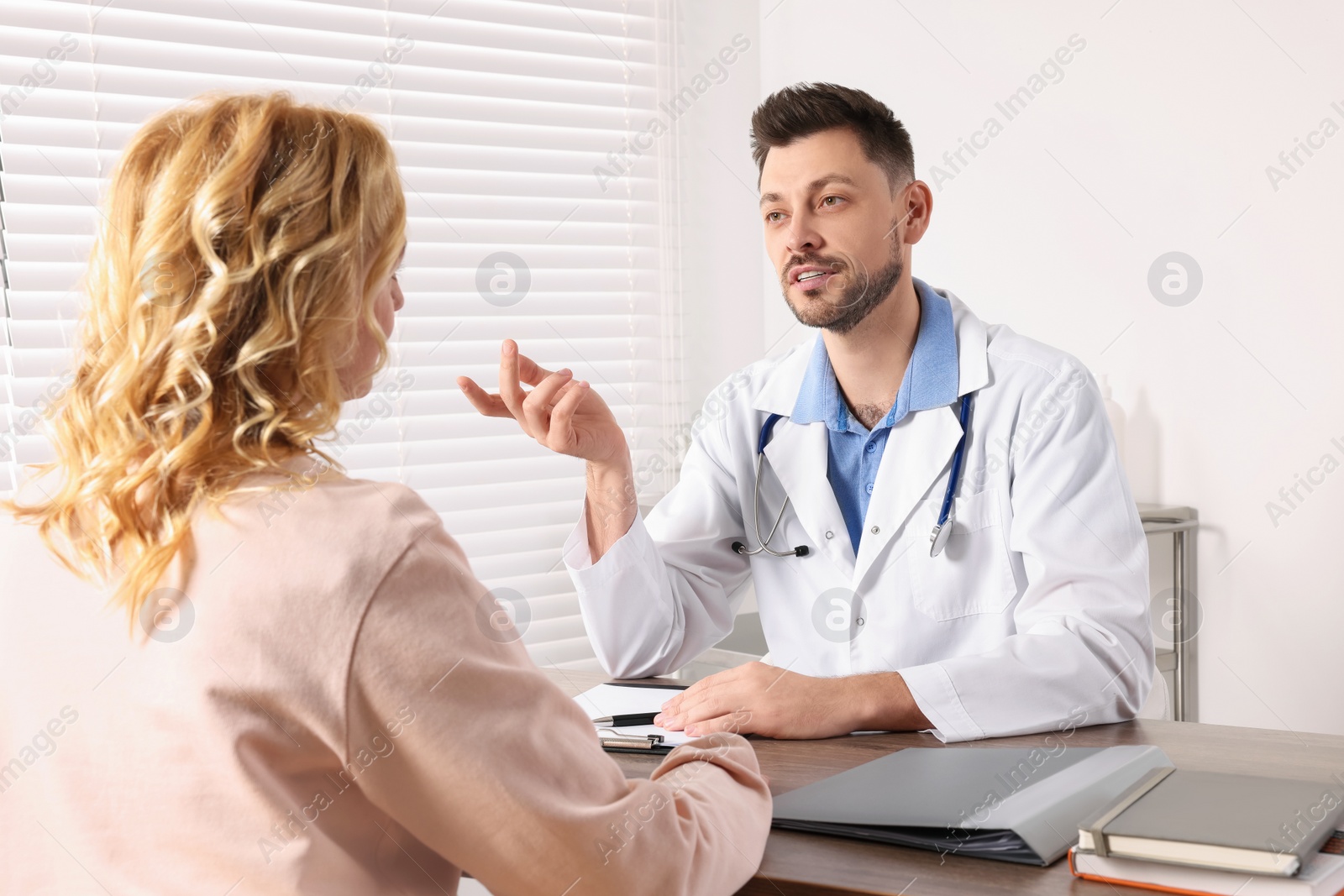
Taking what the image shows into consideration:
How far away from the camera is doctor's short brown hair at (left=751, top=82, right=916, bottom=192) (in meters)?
1.90

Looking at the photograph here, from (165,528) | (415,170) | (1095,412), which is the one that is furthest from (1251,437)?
(165,528)

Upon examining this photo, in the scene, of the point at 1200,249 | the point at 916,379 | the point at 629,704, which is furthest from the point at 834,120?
the point at 629,704

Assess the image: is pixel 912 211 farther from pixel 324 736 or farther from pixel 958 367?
pixel 324 736

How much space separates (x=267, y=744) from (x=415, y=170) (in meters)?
2.17

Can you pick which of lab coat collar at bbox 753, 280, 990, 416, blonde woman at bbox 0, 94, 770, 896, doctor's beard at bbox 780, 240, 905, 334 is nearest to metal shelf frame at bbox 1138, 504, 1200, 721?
lab coat collar at bbox 753, 280, 990, 416

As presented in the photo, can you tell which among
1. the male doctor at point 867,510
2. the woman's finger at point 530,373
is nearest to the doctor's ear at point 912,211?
the male doctor at point 867,510

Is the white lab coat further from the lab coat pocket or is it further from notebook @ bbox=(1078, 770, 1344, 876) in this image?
notebook @ bbox=(1078, 770, 1344, 876)

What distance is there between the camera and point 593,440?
1.65 metres

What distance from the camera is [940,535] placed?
1643 mm

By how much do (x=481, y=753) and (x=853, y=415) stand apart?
4.11ft

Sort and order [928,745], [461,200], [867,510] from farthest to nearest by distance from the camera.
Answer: [461,200] → [867,510] → [928,745]

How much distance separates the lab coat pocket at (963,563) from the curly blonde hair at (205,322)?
3.54 feet

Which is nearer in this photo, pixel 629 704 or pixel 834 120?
pixel 629 704

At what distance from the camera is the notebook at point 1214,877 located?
2.67ft
